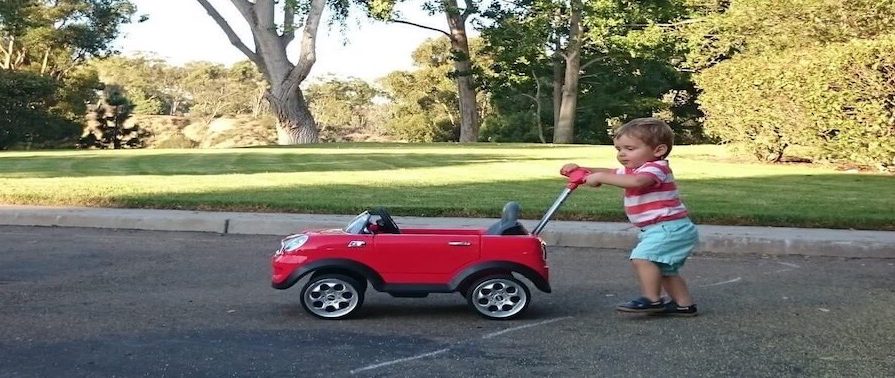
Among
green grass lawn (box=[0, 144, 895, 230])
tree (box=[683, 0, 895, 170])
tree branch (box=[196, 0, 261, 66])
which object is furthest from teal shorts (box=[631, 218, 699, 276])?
tree branch (box=[196, 0, 261, 66])

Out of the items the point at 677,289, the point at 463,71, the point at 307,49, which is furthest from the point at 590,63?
the point at 677,289

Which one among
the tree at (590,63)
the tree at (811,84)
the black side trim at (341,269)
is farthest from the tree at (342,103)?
the black side trim at (341,269)

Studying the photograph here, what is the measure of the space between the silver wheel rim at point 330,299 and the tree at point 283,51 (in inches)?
1273

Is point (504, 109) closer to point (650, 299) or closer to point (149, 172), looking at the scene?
point (149, 172)

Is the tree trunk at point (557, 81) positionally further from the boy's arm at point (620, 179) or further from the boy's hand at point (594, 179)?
the boy's hand at point (594, 179)

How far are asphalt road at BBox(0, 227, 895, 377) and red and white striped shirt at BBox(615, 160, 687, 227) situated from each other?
0.63m

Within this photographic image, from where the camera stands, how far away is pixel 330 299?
20.1 ft

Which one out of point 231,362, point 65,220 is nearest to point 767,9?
point 65,220

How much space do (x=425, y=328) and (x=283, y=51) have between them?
34720 millimetres

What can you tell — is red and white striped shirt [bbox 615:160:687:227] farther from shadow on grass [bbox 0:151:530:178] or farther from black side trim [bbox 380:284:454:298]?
shadow on grass [bbox 0:151:530:178]

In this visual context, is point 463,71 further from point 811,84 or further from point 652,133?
point 652,133

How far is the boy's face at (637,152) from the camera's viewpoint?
6.05 metres

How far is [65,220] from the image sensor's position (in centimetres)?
1121

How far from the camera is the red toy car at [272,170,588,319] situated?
605 cm
